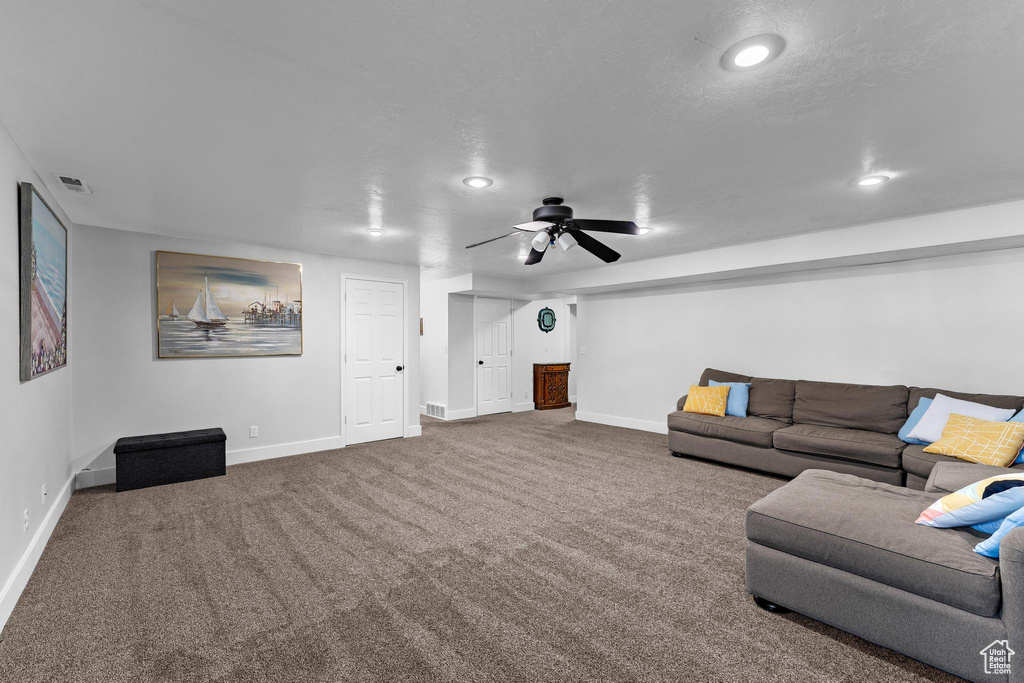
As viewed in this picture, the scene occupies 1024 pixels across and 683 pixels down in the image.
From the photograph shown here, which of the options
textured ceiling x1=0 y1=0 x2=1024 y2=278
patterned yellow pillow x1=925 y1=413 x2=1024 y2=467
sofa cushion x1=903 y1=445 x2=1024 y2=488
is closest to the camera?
textured ceiling x1=0 y1=0 x2=1024 y2=278

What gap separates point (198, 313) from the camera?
4809 mm

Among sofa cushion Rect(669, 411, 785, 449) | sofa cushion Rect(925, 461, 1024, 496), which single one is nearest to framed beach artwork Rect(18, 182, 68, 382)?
sofa cushion Rect(925, 461, 1024, 496)

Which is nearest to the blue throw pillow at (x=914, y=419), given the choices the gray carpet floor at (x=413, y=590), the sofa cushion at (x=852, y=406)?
the sofa cushion at (x=852, y=406)

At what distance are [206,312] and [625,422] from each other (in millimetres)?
5559

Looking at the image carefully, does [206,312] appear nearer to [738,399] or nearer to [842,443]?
[738,399]

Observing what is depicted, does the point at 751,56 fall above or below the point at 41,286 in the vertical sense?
above

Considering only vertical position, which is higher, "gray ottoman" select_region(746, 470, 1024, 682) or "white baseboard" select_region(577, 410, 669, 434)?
"gray ottoman" select_region(746, 470, 1024, 682)

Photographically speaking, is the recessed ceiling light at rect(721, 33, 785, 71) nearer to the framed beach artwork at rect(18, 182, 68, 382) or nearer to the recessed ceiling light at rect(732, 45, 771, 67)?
the recessed ceiling light at rect(732, 45, 771, 67)

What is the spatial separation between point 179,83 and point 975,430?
5393 millimetres

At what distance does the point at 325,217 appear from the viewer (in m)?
3.99

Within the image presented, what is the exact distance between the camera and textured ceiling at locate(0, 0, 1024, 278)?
1551 mm

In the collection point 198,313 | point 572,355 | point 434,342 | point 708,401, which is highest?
point 198,313

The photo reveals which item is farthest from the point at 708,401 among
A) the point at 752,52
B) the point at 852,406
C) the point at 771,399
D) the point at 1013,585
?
the point at 752,52

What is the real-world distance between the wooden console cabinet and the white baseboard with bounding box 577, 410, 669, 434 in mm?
1250
